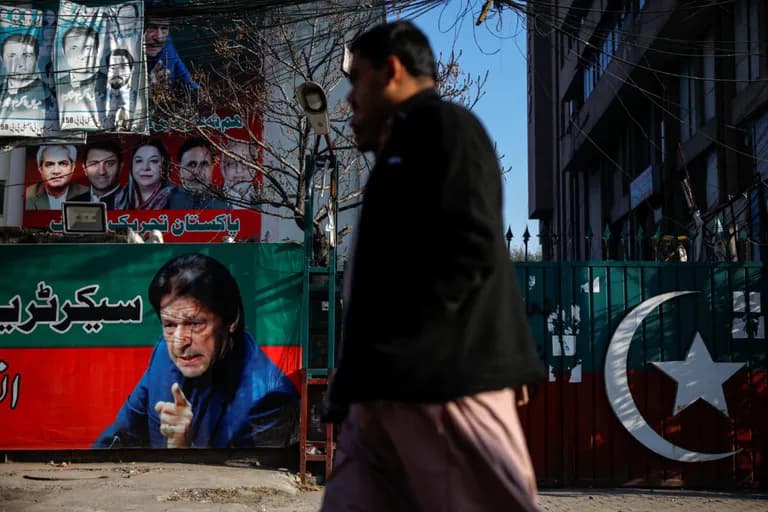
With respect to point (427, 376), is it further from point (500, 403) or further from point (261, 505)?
point (261, 505)

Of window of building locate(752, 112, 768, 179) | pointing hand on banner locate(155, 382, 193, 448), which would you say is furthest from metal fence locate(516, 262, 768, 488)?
window of building locate(752, 112, 768, 179)

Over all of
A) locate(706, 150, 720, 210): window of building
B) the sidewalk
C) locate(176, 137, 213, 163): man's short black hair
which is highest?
locate(176, 137, 213, 163): man's short black hair

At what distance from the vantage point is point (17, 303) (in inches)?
352

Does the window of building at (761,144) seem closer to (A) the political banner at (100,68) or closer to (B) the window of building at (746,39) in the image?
(B) the window of building at (746,39)

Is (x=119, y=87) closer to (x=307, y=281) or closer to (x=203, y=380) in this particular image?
(x=203, y=380)

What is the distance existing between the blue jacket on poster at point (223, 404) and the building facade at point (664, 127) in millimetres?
3145

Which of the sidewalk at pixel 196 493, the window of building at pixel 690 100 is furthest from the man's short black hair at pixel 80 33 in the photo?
the window of building at pixel 690 100

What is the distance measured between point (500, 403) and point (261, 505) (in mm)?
5132

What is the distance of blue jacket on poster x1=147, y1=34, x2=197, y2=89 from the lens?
1861cm

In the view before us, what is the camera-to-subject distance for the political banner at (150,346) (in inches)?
344

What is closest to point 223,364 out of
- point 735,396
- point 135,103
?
point 735,396

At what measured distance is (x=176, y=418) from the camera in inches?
344

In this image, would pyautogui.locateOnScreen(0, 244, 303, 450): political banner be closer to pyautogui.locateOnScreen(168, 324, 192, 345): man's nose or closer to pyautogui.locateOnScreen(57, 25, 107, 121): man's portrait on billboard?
pyautogui.locateOnScreen(168, 324, 192, 345): man's nose

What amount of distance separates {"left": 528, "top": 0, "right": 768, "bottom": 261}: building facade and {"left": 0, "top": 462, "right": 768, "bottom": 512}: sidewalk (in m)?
2.29
